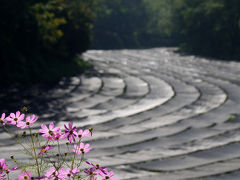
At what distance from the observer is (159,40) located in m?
77.1

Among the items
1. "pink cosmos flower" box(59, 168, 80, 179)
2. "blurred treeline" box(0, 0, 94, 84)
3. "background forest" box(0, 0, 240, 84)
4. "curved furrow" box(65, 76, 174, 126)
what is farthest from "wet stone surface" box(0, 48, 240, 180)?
"pink cosmos flower" box(59, 168, 80, 179)

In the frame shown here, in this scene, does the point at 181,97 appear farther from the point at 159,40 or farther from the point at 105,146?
the point at 159,40

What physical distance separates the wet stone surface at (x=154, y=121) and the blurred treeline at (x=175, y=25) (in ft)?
67.1

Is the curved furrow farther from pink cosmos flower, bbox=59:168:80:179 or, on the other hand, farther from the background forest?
pink cosmos flower, bbox=59:168:80:179

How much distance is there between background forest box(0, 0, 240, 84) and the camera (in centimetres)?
2191

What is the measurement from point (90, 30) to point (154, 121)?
21923 millimetres

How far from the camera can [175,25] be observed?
5609 cm

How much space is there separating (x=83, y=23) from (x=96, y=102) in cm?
1588

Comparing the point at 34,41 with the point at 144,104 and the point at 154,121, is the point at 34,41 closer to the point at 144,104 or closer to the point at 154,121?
the point at 144,104

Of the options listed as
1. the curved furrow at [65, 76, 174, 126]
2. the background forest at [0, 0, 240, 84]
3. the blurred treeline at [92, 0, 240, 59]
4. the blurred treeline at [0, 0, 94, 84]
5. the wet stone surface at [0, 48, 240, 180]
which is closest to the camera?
the wet stone surface at [0, 48, 240, 180]

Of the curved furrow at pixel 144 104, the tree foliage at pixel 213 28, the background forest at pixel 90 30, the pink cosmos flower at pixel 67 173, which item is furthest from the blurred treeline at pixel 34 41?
the tree foliage at pixel 213 28

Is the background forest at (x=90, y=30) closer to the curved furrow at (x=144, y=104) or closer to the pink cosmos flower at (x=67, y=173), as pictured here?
the curved furrow at (x=144, y=104)

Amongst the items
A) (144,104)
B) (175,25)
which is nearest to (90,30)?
(144,104)

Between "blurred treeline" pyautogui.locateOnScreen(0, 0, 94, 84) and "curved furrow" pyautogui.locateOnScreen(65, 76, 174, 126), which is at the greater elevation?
"blurred treeline" pyautogui.locateOnScreen(0, 0, 94, 84)
